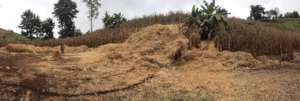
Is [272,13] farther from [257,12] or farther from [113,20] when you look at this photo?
[113,20]

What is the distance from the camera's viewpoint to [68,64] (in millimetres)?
12977

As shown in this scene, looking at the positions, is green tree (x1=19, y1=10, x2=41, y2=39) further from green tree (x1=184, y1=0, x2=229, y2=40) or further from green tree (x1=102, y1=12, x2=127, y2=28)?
green tree (x1=184, y1=0, x2=229, y2=40)

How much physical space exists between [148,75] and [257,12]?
34.0 meters

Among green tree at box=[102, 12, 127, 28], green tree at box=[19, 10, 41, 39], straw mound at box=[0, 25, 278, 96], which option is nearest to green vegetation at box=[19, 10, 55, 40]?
green tree at box=[19, 10, 41, 39]

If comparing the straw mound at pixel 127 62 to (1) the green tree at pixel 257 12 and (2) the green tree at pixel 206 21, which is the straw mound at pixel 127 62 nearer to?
(2) the green tree at pixel 206 21

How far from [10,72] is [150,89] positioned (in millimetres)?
3010

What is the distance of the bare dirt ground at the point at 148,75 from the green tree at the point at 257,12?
30228mm

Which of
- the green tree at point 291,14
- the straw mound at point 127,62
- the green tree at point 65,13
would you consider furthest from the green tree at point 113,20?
the green tree at point 291,14

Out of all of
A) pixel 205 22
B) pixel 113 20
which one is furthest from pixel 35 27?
pixel 205 22

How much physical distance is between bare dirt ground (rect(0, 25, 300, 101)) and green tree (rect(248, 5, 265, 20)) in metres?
30.2

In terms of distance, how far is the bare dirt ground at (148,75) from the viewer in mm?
11141

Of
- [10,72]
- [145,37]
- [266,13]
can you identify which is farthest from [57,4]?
[10,72]

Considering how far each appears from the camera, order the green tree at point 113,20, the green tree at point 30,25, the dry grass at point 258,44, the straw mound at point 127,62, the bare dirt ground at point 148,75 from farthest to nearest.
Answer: the green tree at point 30,25 → the green tree at point 113,20 → the dry grass at point 258,44 → the straw mound at point 127,62 → the bare dirt ground at point 148,75

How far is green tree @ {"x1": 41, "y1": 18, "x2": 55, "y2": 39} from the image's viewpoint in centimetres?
4008
